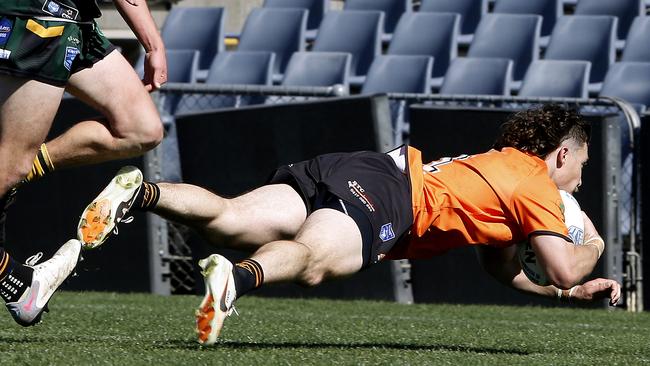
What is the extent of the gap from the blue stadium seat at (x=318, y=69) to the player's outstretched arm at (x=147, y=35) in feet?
23.0

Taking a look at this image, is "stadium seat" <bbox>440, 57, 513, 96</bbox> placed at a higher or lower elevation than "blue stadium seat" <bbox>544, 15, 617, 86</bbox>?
lower

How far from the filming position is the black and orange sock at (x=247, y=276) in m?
4.76

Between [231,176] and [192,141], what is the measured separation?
423mm

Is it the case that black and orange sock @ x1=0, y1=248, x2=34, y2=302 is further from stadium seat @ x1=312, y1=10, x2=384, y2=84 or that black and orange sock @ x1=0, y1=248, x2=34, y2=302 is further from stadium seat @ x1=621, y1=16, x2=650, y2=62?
stadium seat @ x1=312, y1=10, x2=384, y2=84

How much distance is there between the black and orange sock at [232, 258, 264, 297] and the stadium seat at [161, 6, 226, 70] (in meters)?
9.61

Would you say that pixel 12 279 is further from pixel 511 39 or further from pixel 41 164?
pixel 511 39

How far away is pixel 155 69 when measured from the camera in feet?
18.0

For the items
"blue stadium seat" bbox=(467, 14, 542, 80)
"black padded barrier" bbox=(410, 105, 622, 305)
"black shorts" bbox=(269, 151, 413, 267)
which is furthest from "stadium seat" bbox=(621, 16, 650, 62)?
"black shorts" bbox=(269, 151, 413, 267)

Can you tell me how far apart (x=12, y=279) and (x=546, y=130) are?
2315mm

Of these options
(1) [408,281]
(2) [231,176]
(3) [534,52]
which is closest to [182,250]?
A: (2) [231,176]

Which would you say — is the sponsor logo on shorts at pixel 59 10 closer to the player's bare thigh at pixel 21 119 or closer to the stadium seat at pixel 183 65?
the player's bare thigh at pixel 21 119

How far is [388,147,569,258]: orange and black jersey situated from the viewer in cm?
551

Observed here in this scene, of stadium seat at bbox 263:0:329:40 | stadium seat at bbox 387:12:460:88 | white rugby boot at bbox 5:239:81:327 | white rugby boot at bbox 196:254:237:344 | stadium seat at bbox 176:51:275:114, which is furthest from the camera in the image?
stadium seat at bbox 263:0:329:40

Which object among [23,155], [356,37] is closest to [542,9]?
[356,37]
